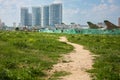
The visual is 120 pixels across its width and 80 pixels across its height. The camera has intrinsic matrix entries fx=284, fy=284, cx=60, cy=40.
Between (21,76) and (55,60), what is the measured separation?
5542mm

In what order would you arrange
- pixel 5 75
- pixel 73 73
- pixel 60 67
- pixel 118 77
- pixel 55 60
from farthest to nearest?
pixel 55 60 → pixel 60 67 → pixel 73 73 → pixel 118 77 → pixel 5 75

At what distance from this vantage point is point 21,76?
1101 cm

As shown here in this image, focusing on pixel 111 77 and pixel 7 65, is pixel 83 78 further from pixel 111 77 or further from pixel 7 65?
pixel 7 65

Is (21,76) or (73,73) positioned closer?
(21,76)

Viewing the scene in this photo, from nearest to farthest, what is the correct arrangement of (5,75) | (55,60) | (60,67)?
(5,75)
(60,67)
(55,60)

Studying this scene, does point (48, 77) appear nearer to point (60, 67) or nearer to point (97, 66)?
point (60, 67)

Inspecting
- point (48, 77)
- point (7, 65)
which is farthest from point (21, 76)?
point (7, 65)

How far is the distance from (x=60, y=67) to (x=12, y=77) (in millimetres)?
3875

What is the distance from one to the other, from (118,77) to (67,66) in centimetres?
367

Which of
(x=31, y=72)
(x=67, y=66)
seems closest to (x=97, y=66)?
(x=67, y=66)

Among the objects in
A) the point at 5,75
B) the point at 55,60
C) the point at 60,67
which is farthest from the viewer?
the point at 55,60

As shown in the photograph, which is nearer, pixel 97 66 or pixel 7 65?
pixel 7 65

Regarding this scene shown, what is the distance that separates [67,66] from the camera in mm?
14320

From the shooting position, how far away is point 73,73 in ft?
41.0
